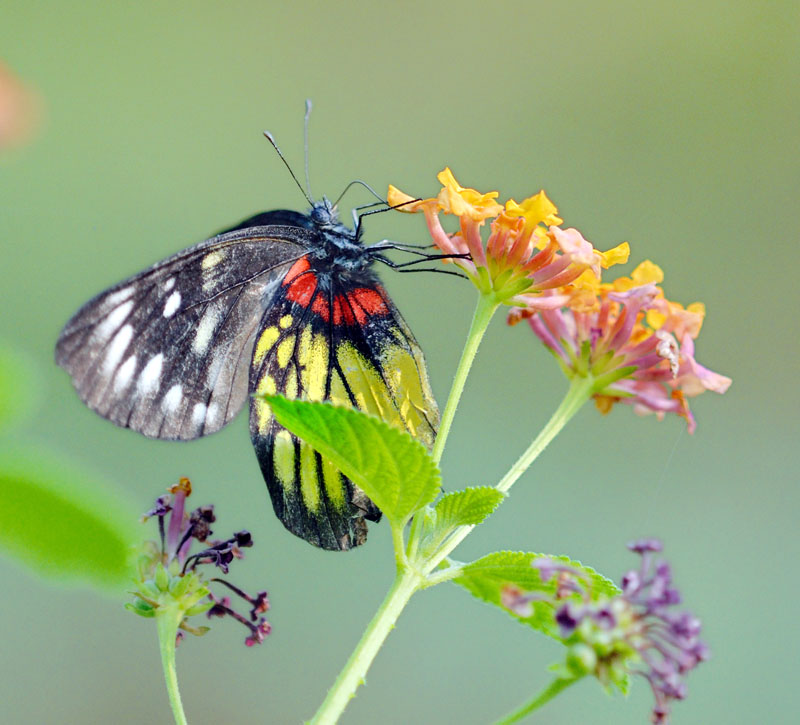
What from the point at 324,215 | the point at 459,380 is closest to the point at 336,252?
the point at 324,215

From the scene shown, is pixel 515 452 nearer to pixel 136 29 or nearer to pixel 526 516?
pixel 526 516

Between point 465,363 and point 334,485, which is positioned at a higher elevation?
point 465,363

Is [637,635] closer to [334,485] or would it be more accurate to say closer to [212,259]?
[334,485]

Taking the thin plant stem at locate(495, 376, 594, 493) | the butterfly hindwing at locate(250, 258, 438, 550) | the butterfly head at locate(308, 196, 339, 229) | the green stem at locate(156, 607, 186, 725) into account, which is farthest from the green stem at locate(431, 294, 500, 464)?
the butterfly head at locate(308, 196, 339, 229)

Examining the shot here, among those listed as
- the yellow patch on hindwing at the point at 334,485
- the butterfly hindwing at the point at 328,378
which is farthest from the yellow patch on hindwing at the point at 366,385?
the yellow patch on hindwing at the point at 334,485

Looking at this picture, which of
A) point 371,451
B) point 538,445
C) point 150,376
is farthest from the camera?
point 150,376

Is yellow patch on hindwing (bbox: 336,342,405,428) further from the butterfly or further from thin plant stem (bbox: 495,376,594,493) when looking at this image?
thin plant stem (bbox: 495,376,594,493)

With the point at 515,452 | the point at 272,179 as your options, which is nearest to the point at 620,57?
the point at 272,179
